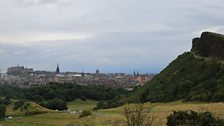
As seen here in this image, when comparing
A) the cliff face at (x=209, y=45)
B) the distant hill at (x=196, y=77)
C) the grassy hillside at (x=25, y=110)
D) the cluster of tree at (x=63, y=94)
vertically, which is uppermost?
the cliff face at (x=209, y=45)

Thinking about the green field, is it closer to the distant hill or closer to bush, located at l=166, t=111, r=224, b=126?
bush, located at l=166, t=111, r=224, b=126

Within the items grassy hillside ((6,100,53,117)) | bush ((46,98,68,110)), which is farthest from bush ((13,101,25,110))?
bush ((46,98,68,110))

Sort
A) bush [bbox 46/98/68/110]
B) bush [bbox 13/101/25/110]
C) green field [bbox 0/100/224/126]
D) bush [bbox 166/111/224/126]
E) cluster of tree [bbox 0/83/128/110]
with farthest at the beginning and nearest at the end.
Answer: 1. cluster of tree [bbox 0/83/128/110]
2. bush [bbox 46/98/68/110]
3. bush [bbox 13/101/25/110]
4. green field [bbox 0/100/224/126]
5. bush [bbox 166/111/224/126]

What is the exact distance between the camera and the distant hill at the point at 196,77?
80025 millimetres

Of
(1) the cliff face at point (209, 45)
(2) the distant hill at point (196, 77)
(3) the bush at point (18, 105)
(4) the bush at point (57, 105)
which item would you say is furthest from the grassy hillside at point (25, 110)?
(1) the cliff face at point (209, 45)

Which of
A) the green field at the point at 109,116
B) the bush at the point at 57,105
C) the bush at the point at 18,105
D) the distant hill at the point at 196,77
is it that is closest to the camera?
the green field at the point at 109,116

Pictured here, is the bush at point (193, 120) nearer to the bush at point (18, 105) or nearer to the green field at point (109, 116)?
the green field at point (109, 116)

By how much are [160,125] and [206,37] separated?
58.7m

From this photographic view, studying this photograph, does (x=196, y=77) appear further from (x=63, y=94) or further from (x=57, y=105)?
(x=63, y=94)

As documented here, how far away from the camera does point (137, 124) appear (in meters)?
26.3

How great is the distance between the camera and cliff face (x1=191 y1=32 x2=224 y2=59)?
309 ft

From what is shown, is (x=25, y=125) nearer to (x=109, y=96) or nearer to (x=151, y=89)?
(x=151, y=89)

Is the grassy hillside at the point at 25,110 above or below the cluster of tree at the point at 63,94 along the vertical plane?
below

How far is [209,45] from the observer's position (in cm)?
10019
